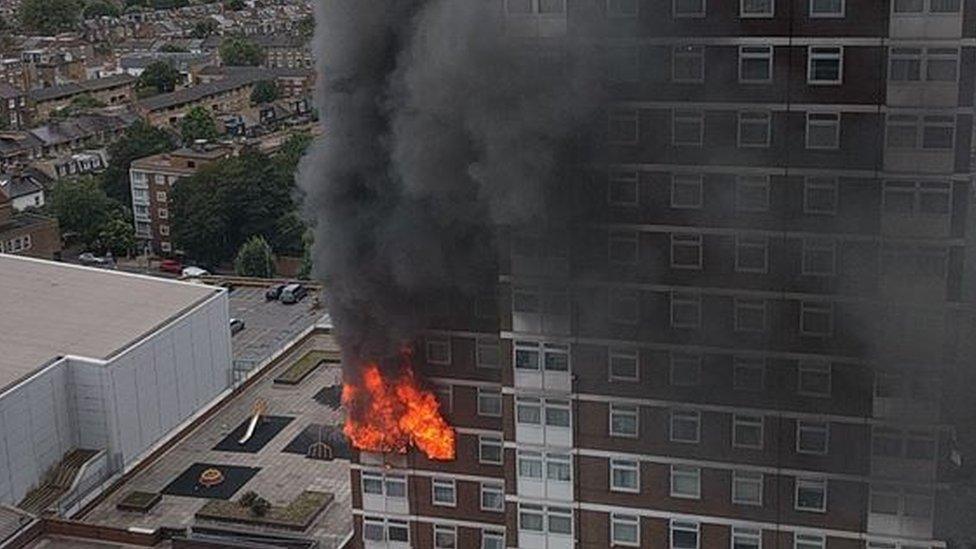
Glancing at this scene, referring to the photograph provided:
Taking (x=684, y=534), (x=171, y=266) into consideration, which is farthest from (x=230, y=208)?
(x=684, y=534)

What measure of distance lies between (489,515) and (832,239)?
20.5 ft

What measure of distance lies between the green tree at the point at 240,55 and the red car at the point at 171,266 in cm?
4218

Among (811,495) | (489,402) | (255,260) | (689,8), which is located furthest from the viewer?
(255,260)

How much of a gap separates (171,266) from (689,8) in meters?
38.2

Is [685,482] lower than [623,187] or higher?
lower

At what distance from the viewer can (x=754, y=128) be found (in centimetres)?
1441

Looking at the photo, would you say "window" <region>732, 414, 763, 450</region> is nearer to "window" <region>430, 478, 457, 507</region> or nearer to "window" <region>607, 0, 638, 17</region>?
"window" <region>430, 478, 457, 507</region>

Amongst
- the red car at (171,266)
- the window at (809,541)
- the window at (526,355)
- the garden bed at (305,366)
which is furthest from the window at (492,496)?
the red car at (171,266)

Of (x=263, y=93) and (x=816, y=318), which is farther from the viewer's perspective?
(x=263, y=93)

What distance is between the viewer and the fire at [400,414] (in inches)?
671

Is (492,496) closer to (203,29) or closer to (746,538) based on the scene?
(746,538)

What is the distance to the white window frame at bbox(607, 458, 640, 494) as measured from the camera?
15.8 metres

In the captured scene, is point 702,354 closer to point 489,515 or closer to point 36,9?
point 489,515

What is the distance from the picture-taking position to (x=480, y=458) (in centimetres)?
1711
